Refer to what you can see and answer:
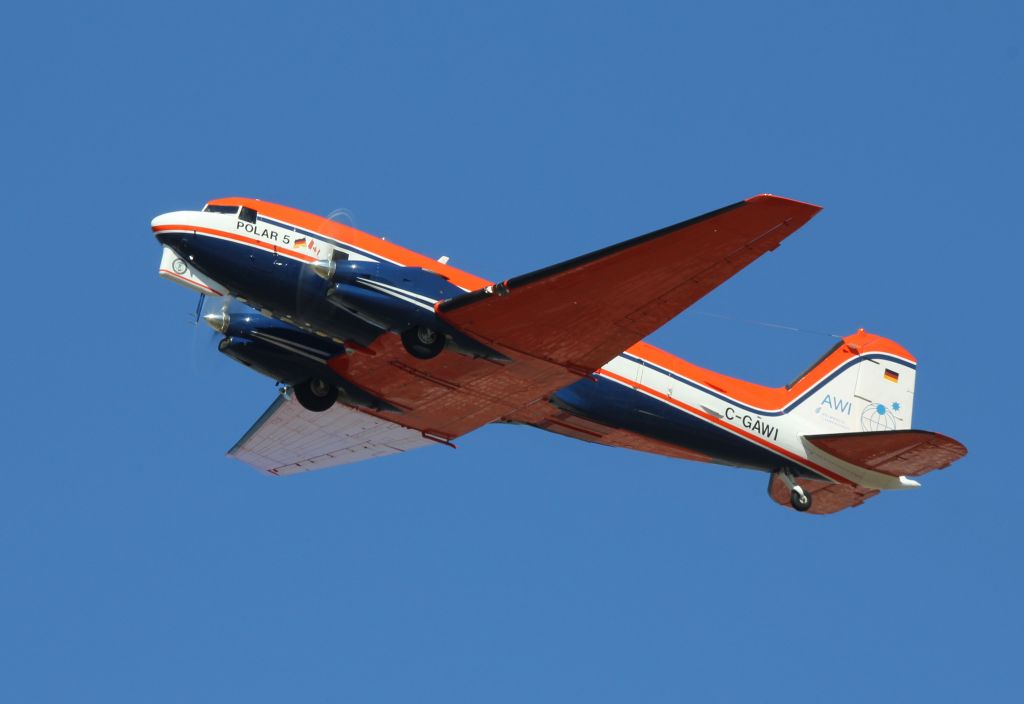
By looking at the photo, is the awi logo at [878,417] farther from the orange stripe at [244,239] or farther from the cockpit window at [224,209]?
the cockpit window at [224,209]

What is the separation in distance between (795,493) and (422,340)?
1116 centimetres

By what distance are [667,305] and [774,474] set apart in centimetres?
830

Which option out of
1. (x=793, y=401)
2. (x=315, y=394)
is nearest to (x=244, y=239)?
(x=315, y=394)

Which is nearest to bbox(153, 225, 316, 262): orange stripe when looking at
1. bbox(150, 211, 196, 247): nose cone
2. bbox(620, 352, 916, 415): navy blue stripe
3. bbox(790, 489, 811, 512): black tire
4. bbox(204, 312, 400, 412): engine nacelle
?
bbox(150, 211, 196, 247): nose cone

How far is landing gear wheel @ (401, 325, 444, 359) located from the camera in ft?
103

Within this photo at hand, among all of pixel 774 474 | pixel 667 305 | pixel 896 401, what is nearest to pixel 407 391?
pixel 667 305

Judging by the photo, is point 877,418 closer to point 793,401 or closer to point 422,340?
point 793,401

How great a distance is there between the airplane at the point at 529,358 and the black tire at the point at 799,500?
0.05 metres

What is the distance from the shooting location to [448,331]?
31.6m

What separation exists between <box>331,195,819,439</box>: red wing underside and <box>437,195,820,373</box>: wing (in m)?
0.02

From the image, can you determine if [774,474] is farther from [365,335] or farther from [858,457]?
[365,335]

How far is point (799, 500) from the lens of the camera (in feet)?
121

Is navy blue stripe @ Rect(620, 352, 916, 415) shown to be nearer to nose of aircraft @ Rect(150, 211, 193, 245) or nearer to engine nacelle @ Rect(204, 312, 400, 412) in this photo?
engine nacelle @ Rect(204, 312, 400, 412)

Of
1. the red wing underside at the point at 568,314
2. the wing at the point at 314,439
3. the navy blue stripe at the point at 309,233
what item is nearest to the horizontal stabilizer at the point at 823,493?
the red wing underside at the point at 568,314
